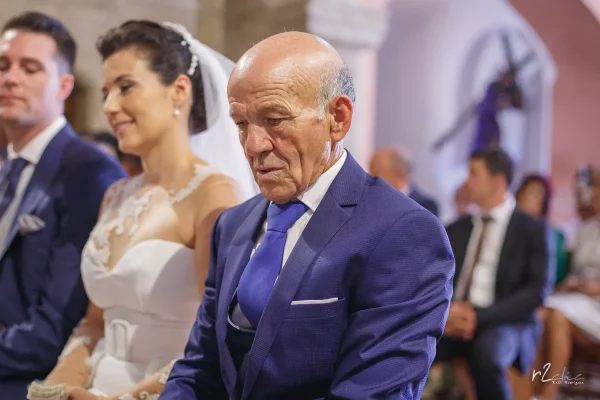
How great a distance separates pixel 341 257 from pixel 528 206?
490cm

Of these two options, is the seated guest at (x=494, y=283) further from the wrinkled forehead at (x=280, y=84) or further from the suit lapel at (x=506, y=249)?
the wrinkled forehead at (x=280, y=84)

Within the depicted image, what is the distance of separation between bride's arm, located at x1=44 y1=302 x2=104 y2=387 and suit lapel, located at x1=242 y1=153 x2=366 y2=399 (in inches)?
37.1

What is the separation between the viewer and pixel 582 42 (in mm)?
10898

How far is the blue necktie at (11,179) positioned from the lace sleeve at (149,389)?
1022 mm

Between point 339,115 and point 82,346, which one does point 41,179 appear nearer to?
point 82,346

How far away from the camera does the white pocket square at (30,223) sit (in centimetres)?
273

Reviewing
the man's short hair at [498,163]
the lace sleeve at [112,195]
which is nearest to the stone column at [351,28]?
the man's short hair at [498,163]

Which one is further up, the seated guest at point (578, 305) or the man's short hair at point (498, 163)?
the man's short hair at point (498, 163)

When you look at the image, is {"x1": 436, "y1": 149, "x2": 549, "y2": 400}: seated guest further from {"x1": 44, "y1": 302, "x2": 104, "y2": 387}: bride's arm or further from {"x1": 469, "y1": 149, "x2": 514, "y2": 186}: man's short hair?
{"x1": 44, "y1": 302, "x2": 104, "y2": 387}: bride's arm

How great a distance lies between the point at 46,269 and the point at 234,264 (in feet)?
3.69

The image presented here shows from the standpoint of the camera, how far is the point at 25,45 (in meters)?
2.85

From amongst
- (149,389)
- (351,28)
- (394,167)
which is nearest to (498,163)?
(394,167)

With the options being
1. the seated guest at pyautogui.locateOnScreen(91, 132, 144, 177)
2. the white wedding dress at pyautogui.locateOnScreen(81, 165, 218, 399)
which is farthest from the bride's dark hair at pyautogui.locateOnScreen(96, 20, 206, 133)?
the seated guest at pyautogui.locateOnScreen(91, 132, 144, 177)

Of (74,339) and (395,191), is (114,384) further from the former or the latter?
(395,191)
